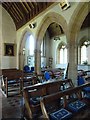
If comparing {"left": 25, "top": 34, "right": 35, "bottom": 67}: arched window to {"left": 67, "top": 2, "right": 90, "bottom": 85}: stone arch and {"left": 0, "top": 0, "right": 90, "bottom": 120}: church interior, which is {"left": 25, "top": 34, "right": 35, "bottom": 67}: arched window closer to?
{"left": 0, "top": 0, "right": 90, "bottom": 120}: church interior

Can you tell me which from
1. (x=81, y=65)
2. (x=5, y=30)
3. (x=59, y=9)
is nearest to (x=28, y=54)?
(x=5, y=30)

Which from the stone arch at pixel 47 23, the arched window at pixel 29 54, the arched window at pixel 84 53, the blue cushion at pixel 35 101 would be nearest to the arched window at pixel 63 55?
the arched window at pixel 84 53

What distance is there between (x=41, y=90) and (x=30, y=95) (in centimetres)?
38

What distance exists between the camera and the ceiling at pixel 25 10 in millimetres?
8342

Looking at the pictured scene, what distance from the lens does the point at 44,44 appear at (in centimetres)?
1440

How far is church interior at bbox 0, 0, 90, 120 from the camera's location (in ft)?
8.91

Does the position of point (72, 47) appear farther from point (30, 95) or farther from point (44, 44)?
point (44, 44)

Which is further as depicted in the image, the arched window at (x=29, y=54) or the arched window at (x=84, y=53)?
the arched window at (x=29, y=54)

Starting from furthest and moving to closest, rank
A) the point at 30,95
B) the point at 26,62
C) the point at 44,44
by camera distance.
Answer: the point at 44,44 → the point at 26,62 → the point at 30,95

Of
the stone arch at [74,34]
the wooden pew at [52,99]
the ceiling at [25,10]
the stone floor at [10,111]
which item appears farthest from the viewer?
the ceiling at [25,10]

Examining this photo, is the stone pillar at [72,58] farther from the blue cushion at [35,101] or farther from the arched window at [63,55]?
the arched window at [63,55]

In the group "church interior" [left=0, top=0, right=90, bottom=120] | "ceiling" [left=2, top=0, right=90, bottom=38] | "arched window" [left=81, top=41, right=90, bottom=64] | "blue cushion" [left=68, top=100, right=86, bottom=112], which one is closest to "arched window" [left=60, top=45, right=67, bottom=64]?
"church interior" [left=0, top=0, right=90, bottom=120]

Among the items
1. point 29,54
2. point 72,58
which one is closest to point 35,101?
point 72,58

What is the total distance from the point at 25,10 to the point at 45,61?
18.3 feet
